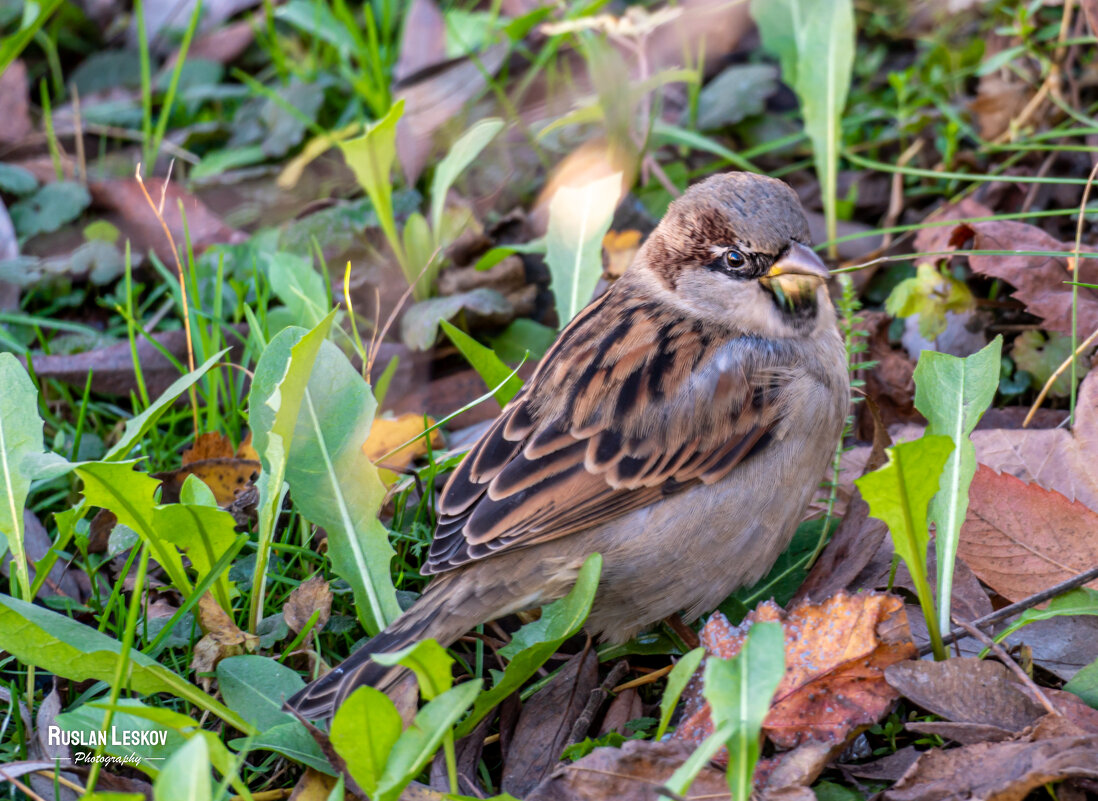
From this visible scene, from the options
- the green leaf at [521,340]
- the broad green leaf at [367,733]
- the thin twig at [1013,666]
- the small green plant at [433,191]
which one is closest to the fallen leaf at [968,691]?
the thin twig at [1013,666]

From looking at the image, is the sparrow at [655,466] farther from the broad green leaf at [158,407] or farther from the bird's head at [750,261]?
the broad green leaf at [158,407]

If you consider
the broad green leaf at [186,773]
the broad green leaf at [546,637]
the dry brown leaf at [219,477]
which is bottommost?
the broad green leaf at [546,637]

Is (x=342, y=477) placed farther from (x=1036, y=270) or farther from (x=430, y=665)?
(x=1036, y=270)

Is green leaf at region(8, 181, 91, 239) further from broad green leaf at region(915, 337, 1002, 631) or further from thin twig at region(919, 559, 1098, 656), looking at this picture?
thin twig at region(919, 559, 1098, 656)

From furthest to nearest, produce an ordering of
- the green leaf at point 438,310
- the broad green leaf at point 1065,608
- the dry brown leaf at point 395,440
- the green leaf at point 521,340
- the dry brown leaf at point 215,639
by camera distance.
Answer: the green leaf at point 521,340 < the green leaf at point 438,310 < the dry brown leaf at point 395,440 < the dry brown leaf at point 215,639 < the broad green leaf at point 1065,608

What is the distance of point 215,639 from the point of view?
9.44ft

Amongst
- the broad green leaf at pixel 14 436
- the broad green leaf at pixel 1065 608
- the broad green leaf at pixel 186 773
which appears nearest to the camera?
the broad green leaf at pixel 186 773

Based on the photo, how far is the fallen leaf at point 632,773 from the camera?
2.32m

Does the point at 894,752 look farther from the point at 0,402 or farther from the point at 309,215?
the point at 309,215

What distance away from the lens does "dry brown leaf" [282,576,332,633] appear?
3.00 m

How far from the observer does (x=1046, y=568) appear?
280 centimetres

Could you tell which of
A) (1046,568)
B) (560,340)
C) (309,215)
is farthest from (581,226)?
(1046,568)

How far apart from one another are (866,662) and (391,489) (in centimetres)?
151

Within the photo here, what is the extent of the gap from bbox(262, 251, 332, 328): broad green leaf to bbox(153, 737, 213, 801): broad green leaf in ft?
6.36
